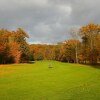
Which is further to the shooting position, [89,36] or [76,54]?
[76,54]

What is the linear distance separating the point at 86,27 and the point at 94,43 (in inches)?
264

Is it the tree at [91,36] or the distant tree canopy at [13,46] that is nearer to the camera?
the tree at [91,36]

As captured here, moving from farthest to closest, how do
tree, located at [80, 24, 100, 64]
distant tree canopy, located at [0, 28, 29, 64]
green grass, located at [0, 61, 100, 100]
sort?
distant tree canopy, located at [0, 28, 29, 64], tree, located at [80, 24, 100, 64], green grass, located at [0, 61, 100, 100]

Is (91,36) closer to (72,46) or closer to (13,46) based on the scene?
(72,46)

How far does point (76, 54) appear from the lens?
355 ft

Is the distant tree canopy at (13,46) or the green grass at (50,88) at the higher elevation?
Result: the distant tree canopy at (13,46)

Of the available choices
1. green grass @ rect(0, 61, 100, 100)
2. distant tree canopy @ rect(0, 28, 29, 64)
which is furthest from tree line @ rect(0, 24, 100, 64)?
green grass @ rect(0, 61, 100, 100)

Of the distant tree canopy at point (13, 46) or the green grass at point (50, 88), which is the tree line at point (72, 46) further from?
the green grass at point (50, 88)

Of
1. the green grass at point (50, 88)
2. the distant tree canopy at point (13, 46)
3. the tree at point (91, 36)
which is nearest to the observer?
the green grass at point (50, 88)

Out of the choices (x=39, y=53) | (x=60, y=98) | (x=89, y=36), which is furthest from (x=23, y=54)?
(x=60, y=98)

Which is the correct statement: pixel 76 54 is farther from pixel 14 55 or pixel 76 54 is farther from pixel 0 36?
pixel 0 36

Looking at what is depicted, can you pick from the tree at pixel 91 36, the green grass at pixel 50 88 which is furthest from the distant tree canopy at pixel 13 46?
the green grass at pixel 50 88

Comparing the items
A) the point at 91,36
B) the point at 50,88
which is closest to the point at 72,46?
the point at 91,36

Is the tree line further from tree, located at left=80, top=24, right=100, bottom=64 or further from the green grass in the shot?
the green grass
